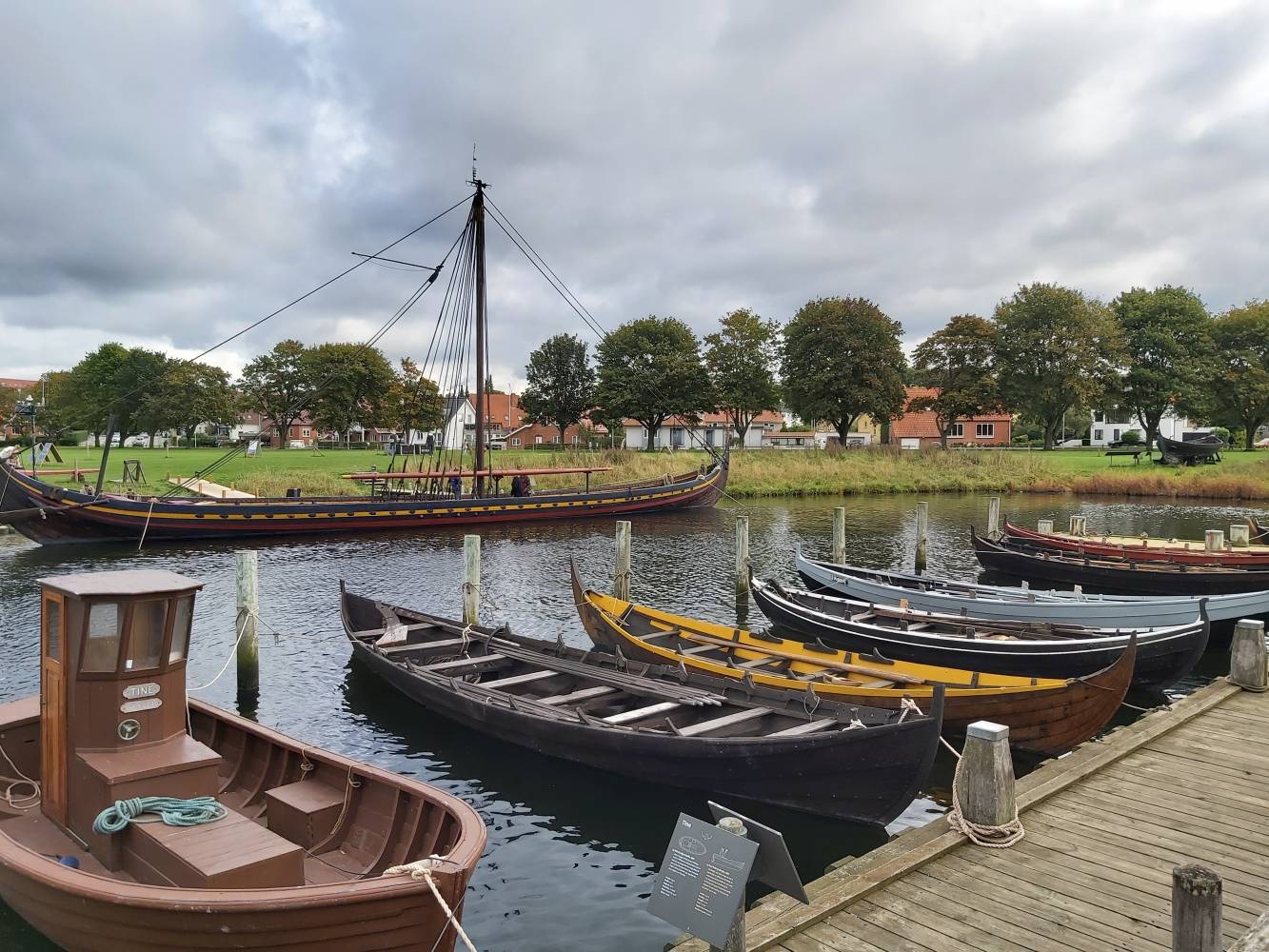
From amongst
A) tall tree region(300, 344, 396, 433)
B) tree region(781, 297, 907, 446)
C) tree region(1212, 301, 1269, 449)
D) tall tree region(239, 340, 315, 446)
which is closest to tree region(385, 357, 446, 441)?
tall tree region(300, 344, 396, 433)

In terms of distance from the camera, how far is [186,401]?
90.4 m

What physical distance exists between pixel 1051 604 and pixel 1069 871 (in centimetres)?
1060

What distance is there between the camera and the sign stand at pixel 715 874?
4.69 metres

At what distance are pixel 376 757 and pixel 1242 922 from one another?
1046 cm

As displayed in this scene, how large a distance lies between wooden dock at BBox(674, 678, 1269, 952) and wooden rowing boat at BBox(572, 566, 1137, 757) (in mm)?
1188

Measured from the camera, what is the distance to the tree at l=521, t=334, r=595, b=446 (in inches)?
3728

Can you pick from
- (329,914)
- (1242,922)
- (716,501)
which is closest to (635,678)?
(329,914)

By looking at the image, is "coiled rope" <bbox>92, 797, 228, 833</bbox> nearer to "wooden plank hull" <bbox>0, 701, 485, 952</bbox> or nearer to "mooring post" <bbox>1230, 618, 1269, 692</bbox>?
"wooden plank hull" <bbox>0, 701, 485, 952</bbox>

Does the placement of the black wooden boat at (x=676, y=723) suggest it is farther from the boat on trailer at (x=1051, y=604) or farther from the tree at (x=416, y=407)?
the tree at (x=416, y=407)

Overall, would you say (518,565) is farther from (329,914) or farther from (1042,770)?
(329,914)

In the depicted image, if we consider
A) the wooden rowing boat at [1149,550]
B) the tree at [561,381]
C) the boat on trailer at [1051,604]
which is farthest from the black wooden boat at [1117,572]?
the tree at [561,381]

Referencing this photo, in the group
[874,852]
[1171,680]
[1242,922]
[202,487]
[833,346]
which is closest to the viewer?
[1242,922]

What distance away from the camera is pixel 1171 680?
552 inches

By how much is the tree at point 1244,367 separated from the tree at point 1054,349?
1108 centimetres
